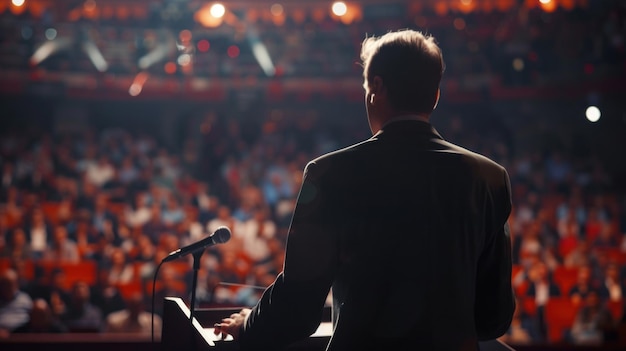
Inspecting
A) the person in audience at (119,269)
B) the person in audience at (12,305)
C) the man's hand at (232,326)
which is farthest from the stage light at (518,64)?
the man's hand at (232,326)

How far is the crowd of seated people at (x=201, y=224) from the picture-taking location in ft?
15.6

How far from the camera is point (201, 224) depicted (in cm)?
625

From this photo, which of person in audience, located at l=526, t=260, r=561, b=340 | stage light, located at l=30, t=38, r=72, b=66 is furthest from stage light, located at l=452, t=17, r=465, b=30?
stage light, located at l=30, t=38, r=72, b=66

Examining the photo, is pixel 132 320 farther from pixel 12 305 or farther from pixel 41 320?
pixel 12 305

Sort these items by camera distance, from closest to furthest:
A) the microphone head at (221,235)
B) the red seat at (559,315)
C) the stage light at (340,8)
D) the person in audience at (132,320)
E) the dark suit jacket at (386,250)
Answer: the dark suit jacket at (386,250) → the microphone head at (221,235) → the person in audience at (132,320) → the red seat at (559,315) → the stage light at (340,8)

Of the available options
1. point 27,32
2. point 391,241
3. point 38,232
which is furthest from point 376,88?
point 27,32

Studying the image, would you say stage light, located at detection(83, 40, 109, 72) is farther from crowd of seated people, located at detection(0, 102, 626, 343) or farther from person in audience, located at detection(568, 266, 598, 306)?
person in audience, located at detection(568, 266, 598, 306)

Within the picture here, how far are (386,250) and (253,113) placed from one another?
328 inches

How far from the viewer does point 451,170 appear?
3.52 feet

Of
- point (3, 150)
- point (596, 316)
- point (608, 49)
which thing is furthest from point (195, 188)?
point (608, 49)

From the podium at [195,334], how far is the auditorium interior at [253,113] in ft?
14.1

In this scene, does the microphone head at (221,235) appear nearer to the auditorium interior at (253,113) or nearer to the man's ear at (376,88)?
the man's ear at (376,88)

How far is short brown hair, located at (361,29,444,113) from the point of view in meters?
1.09

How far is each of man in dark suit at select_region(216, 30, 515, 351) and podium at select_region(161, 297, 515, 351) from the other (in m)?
0.09
